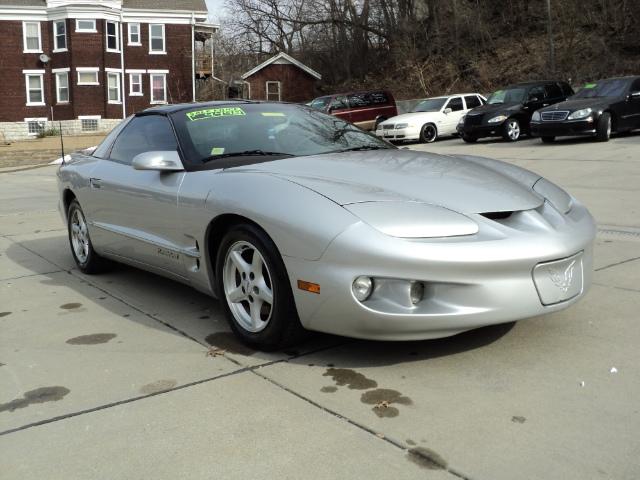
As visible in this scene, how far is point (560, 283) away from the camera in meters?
3.43

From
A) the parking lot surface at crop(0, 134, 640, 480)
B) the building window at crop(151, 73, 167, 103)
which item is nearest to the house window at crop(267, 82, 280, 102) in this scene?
the building window at crop(151, 73, 167, 103)

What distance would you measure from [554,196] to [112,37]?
127 ft

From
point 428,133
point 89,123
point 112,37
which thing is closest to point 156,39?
point 112,37

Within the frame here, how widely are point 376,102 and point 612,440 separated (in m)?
24.5

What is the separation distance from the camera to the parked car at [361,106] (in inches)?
980

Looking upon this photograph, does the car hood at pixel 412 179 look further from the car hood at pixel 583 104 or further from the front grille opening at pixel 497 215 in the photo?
the car hood at pixel 583 104

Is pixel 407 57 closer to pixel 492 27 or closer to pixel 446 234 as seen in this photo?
pixel 492 27

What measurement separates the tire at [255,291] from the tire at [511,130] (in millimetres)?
15907

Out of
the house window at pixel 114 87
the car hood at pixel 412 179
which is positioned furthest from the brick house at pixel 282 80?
the car hood at pixel 412 179

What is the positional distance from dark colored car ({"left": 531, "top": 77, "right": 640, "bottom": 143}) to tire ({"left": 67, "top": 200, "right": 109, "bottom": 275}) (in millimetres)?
12850

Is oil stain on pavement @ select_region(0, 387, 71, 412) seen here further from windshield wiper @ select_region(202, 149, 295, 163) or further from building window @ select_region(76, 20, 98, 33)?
building window @ select_region(76, 20, 98, 33)

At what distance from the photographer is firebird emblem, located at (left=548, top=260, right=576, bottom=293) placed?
11.1 feet

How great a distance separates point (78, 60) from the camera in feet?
124

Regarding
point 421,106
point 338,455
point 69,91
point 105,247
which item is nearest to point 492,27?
point 421,106
